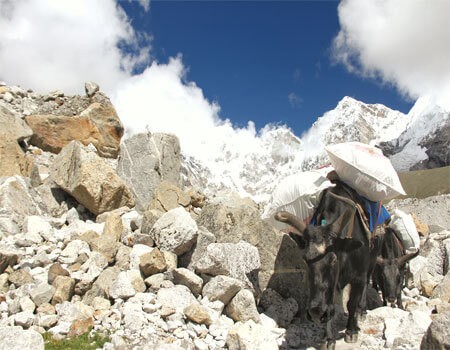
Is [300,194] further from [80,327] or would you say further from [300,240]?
[80,327]

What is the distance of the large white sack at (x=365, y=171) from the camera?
688 cm

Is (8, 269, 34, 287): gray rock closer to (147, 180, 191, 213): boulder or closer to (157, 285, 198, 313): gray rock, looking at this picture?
(157, 285, 198, 313): gray rock

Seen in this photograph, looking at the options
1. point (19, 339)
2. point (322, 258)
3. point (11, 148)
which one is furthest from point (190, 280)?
point (11, 148)

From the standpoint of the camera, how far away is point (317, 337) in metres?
7.04

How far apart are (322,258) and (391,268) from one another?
3316mm

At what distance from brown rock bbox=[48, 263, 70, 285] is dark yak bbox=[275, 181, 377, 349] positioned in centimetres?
347

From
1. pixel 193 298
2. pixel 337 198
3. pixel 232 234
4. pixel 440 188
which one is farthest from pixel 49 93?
pixel 440 188

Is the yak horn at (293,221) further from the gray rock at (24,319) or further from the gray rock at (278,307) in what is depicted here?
the gray rock at (24,319)

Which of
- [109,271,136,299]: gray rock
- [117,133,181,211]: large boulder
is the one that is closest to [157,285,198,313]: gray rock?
[109,271,136,299]: gray rock

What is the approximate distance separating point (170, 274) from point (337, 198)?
3.04 meters

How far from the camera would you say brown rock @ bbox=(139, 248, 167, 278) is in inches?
292

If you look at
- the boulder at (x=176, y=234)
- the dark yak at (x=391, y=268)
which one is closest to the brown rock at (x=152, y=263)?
the boulder at (x=176, y=234)

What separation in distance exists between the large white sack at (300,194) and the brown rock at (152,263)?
201cm

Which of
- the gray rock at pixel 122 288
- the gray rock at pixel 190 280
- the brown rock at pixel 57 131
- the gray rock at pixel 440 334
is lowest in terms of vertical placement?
the gray rock at pixel 440 334
